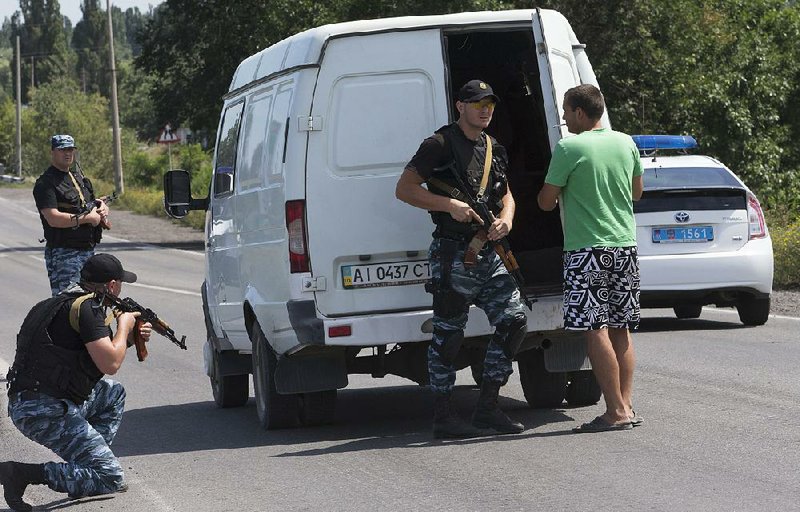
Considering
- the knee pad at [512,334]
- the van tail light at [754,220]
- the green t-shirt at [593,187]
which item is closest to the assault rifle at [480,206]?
the knee pad at [512,334]

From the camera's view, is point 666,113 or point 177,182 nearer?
point 177,182

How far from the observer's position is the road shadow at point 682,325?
14062mm

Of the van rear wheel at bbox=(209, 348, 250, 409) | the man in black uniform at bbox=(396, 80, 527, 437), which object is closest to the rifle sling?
the man in black uniform at bbox=(396, 80, 527, 437)

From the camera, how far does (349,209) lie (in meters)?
8.37

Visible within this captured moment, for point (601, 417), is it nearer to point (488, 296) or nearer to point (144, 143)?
point (488, 296)

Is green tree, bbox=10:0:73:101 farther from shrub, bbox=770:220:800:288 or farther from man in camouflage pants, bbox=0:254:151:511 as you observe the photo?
man in camouflage pants, bbox=0:254:151:511

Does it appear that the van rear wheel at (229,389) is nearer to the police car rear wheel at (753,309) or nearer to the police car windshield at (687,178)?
the police car windshield at (687,178)

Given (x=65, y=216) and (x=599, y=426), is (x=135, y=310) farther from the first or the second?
(x=65, y=216)

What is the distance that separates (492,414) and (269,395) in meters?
1.39

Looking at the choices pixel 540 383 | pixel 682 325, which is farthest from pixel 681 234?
pixel 540 383

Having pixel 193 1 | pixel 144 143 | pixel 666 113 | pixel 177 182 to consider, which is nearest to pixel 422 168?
pixel 177 182

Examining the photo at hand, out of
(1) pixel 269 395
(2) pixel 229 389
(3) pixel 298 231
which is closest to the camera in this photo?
(3) pixel 298 231

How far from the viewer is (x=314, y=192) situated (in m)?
8.30

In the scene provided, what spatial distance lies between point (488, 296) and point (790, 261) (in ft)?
35.6
